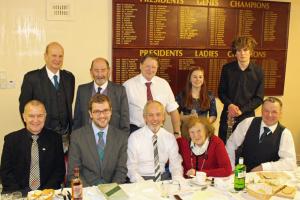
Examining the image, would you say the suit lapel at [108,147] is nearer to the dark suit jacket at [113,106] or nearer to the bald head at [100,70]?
the dark suit jacket at [113,106]

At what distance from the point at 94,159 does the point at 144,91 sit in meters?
1.12

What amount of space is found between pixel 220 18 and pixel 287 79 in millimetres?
1392

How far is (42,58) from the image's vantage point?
403cm

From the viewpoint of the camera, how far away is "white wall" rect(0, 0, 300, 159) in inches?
152

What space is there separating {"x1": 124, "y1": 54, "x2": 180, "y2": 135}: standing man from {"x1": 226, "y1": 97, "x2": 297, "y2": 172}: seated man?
0.79m

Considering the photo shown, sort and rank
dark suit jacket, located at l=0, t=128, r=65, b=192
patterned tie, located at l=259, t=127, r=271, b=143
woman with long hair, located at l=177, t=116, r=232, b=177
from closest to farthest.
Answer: dark suit jacket, located at l=0, t=128, r=65, b=192 → woman with long hair, located at l=177, t=116, r=232, b=177 → patterned tie, located at l=259, t=127, r=271, b=143

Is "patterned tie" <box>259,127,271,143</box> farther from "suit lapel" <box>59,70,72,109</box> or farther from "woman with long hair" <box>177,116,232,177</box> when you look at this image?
"suit lapel" <box>59,70,72,109</box>

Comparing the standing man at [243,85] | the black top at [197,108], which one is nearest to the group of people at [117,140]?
the black top at [197,108]

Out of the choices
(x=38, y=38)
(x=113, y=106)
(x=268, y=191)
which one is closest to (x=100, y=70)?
(x=113, y=106)

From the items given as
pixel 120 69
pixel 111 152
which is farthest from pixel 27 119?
pixel 120 69

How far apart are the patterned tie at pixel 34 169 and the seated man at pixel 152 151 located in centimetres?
70

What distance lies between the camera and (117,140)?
2.79m

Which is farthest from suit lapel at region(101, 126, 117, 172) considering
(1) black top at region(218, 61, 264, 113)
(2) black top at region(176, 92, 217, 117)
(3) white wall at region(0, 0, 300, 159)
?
(1) black top at region(218, 61, 264, 113)

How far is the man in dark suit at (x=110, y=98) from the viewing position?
3391 millimetres
